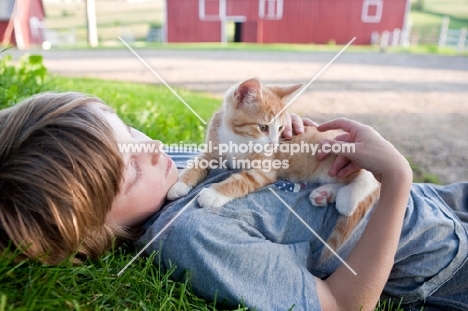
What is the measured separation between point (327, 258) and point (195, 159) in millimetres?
710

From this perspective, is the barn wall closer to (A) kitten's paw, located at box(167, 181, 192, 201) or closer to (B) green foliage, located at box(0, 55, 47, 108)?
(B) green foliage, located at box(0, 55, 47, 108)

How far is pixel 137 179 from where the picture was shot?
133 centimetres

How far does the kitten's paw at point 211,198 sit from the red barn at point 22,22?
16.0 m

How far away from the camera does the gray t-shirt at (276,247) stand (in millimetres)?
1134

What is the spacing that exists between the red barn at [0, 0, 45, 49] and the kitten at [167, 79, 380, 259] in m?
15.6

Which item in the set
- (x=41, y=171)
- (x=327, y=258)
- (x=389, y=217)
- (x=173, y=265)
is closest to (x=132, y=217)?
(x=173, y=265)

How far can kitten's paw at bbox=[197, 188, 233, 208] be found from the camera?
1.35 meters

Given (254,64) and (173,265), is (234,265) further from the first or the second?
(254,64)

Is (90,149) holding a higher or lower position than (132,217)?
higher

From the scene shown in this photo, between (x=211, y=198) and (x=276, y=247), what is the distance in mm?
289

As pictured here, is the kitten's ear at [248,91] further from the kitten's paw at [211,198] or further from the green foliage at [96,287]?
the green foliage at [96,287]

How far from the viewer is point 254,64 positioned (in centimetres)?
966

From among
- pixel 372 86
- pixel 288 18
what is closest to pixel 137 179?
pixel 372 86

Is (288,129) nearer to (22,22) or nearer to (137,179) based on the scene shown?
(137,179)
